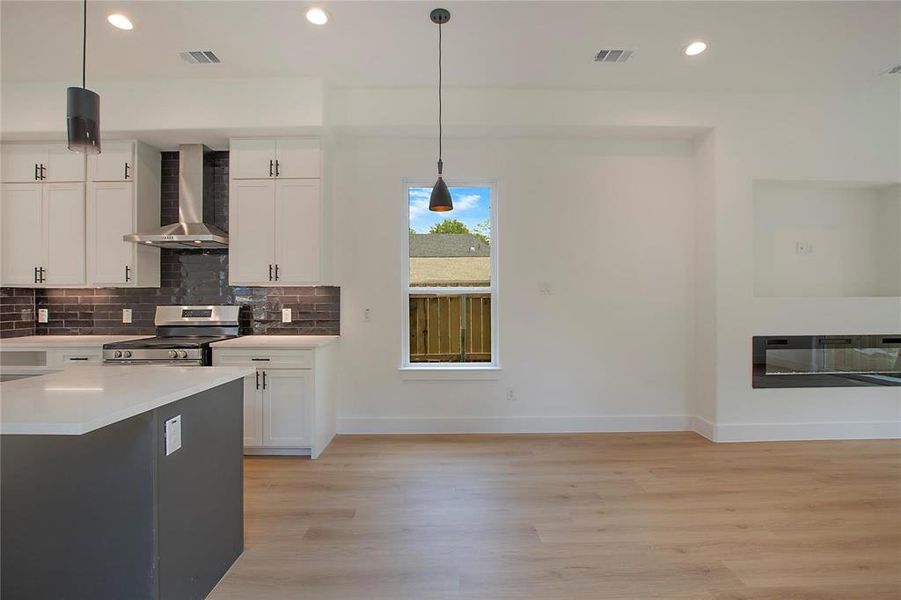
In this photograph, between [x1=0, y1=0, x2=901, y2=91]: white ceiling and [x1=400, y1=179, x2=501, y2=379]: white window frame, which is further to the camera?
[x1=400, y1=179, x2=501, y2=379]: white window frame

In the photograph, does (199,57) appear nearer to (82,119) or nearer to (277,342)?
(82,119)

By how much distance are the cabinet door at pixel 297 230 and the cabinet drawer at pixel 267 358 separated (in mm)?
626

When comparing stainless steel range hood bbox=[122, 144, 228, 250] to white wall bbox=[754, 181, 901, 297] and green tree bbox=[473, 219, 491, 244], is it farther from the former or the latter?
white wall bbox=[754, 181, 901, 297]

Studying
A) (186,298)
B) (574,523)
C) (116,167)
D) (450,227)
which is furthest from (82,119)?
(574,523)

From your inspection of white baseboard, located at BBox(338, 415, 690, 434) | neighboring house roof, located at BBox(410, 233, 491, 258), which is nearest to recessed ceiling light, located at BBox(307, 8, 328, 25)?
neighboring house roof, located at BBox(410, 233, 491, 258)

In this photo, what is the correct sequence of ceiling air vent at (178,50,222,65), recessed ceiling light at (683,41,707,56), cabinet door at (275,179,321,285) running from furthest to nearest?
cabinet door at (275,179,321,285), ceiling air vent at (178,50,222,65), recessed ceiling light at (683,41,707,56)

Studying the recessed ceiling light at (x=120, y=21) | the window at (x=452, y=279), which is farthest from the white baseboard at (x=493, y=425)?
the recessed ceiling light at (x=120, y=21)

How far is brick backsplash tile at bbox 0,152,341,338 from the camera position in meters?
4.17

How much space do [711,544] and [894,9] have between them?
340 cm

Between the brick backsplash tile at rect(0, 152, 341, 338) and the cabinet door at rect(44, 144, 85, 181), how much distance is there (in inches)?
23.9

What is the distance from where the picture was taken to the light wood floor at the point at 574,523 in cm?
199

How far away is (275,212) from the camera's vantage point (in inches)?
149

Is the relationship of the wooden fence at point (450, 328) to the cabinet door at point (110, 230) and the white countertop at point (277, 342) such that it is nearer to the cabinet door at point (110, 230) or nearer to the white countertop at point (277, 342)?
the white countertop at point (277, 342)

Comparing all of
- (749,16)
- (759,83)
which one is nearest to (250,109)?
(749,16)
